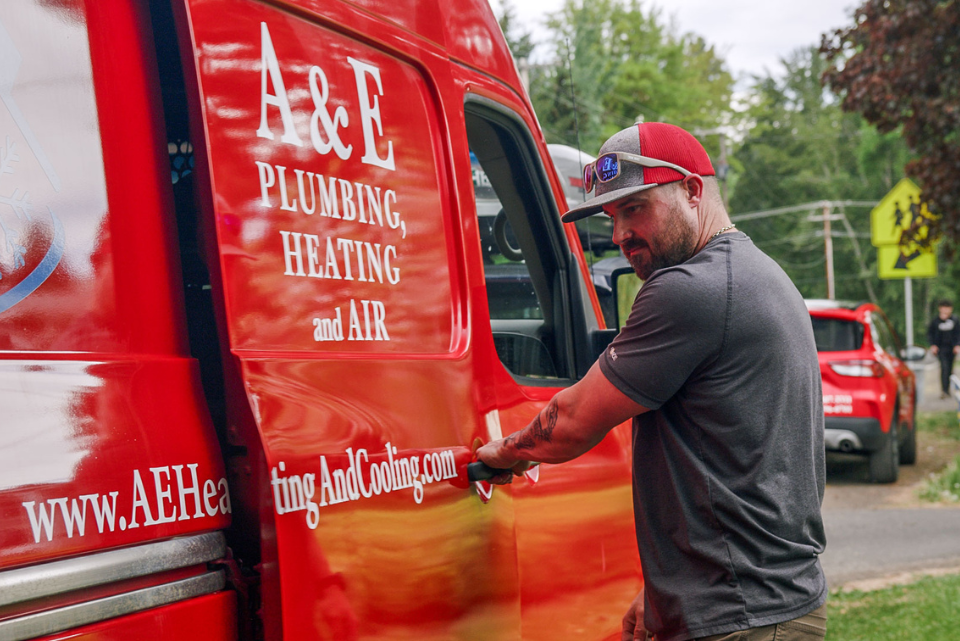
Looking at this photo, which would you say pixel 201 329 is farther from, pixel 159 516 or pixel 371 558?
pixel 371 558

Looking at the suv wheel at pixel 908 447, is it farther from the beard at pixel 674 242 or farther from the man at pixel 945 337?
the beard at pixel 674 242

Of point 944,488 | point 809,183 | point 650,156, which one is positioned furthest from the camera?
point 809,183

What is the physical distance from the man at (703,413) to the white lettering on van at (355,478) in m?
0.26

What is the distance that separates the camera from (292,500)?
1.73 meters

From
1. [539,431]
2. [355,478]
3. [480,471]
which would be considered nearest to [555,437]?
[539,431]

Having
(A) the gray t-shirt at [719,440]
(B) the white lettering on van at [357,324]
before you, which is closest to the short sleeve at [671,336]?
(A) the gray t-shirt at [719,440]

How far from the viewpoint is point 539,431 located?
2.24 metres

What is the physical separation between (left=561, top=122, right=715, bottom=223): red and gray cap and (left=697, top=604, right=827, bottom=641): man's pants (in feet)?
3.18

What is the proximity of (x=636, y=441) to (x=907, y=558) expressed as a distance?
613 cm

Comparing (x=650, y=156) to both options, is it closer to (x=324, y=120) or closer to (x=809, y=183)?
(x=324, y=120)

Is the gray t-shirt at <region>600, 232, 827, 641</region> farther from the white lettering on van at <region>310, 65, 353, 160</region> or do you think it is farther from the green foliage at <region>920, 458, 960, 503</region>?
the green foliage at <region>920, 458, 960, 503</region>

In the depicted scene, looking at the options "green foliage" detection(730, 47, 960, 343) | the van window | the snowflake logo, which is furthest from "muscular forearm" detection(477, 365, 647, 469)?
"green foliage" detection(730, 47, 960, 343)

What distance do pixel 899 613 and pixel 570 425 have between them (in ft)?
14.7

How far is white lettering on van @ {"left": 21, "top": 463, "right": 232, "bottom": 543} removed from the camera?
1409 mm
